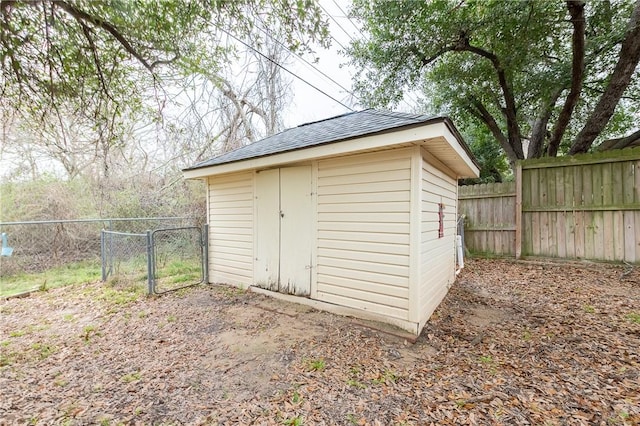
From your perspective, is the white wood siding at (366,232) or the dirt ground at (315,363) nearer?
the dirt ground at (315,363)

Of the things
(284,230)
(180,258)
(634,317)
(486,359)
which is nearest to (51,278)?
(180,258)

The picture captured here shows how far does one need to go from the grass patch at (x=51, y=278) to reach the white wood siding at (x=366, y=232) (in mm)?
4981

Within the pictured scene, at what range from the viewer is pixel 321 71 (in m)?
7.95

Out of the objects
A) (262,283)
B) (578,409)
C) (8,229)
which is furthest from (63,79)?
(578,409)

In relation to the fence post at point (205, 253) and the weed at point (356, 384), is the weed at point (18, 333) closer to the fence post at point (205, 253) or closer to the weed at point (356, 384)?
the fence post at point (205, 253)

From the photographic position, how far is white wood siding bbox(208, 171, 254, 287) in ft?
15.3

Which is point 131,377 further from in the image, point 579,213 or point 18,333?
point 579,213

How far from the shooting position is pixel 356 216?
3.40 metres

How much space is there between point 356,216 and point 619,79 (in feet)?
21.3

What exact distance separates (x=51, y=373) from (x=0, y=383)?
307 millimetres

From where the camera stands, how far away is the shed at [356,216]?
9.82 feet

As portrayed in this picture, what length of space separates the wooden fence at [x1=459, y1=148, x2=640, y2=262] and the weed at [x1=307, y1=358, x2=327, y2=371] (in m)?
5.58

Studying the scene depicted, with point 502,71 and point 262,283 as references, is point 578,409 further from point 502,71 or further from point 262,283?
point 502,71

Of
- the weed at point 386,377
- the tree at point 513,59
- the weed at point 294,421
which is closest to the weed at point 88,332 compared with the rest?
the weed at point 294,421
